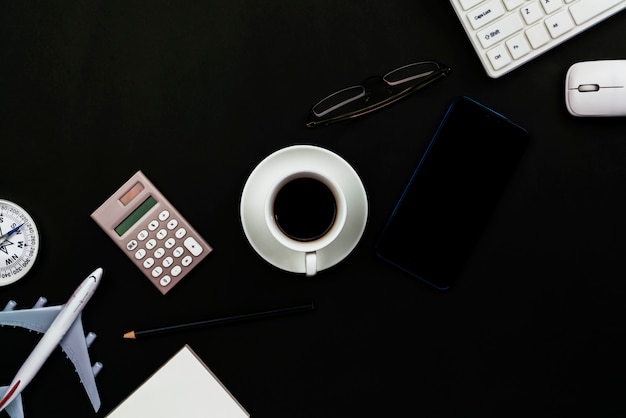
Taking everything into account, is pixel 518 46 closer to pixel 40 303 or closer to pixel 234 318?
pixel 234 318

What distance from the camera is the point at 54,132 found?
675 millimetres

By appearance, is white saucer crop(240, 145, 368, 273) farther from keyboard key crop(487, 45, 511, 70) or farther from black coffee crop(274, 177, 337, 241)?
keyboard key crop(487, 45, 511, 70)

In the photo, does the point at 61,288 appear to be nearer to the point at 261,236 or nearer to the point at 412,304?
the point at 261,236

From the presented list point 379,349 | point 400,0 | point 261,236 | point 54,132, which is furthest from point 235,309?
point 400,0

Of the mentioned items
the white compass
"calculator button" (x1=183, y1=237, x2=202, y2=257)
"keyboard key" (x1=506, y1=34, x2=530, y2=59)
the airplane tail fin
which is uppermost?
the white compass

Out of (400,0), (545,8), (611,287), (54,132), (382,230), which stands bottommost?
(611,287)

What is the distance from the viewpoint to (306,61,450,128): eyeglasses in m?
0.67

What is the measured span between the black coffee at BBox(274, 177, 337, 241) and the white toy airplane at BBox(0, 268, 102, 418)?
0.87 feet

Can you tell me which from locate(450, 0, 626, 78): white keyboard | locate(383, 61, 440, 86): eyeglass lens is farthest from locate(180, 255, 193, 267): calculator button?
locate(450, 0, 626, 78): white keyboard

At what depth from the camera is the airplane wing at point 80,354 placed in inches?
26.5

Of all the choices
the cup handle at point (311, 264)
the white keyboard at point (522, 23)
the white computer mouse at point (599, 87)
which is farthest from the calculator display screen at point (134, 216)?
the white computer mouse at point (599, 87)

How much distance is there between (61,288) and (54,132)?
0.22 meters

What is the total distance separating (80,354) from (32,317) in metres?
0.08

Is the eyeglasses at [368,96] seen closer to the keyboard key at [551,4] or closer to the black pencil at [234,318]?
the keyboard key at [551,4]
